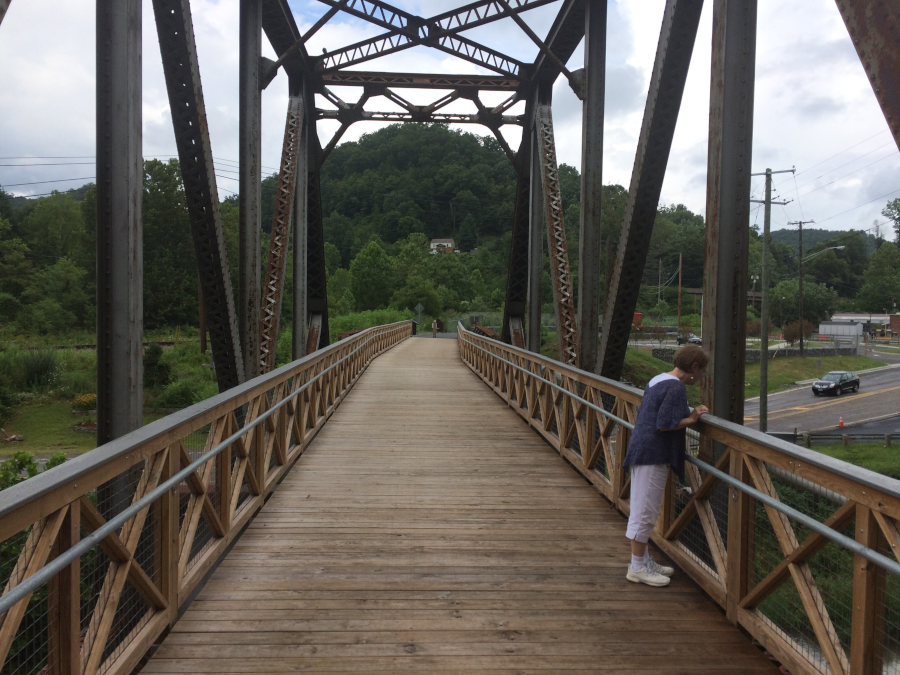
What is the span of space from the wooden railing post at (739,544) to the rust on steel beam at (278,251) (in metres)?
6.20

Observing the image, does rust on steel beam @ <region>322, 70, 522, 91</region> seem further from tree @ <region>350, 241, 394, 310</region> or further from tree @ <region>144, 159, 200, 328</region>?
tree @ <region>350, 241, 394, 310</region>

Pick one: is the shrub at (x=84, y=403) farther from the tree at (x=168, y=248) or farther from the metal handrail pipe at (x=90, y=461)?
the metal handrail pipe at (x=90, y=461)

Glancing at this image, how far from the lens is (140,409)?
4348mm

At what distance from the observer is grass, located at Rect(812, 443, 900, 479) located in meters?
22.7

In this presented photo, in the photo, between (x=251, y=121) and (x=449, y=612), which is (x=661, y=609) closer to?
(x=449, y=612)

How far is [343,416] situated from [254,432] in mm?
4300

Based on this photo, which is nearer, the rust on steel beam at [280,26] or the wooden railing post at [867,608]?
the wooden railing post at [867,608]

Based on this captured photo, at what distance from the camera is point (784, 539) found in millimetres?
2719

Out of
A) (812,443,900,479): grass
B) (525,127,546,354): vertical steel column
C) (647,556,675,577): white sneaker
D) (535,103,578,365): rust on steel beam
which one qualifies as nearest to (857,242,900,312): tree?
(812,443,900,479): grass

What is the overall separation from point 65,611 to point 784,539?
272 centimetres

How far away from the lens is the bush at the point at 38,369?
1326 inches

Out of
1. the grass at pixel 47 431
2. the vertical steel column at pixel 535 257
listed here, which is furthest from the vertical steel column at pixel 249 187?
the grass at pixel 47 431

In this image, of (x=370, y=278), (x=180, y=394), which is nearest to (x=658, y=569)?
(x=180, y=394)

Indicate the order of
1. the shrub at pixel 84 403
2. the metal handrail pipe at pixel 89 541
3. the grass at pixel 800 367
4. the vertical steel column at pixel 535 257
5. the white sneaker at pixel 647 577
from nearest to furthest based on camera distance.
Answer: the metal handrail pipe at pixel 89 541 → the white sneaker at pixel 647 577 → the vertical steel column at pixel 535 257 → the shrub at pixel 84 403 → the grass at pixel 800 367
